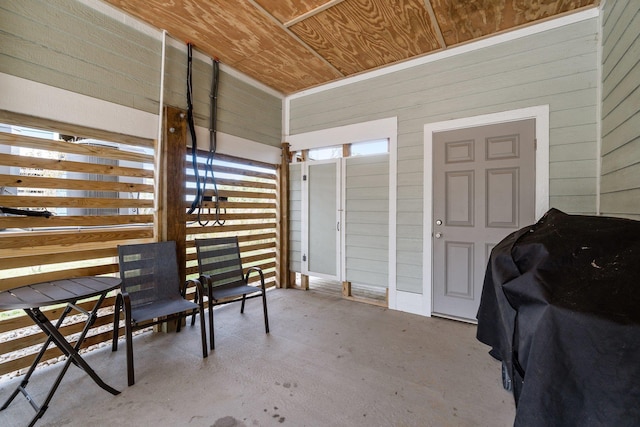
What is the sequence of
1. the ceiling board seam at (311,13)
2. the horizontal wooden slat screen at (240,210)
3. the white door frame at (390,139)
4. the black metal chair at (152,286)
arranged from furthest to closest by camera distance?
1. the white door frame at (390,139)
2. the horizontal wooden slat screen at (240,210)
3. the ceiling board seam at (311,13)
4. the black metal chair at (152,286)

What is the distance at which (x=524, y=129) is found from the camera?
283cm

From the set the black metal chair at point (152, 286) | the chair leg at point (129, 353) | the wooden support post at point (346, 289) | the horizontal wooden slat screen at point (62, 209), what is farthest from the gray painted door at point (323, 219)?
the chair leg at point (129, 353)

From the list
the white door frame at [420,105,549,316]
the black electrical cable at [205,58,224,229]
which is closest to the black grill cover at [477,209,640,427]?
the white door frame at [420,105,549,316]

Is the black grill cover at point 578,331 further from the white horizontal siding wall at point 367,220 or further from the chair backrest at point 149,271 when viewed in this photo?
the chair backrest at point 149,271

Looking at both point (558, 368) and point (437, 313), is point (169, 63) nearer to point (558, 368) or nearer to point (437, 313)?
point (558, 368)

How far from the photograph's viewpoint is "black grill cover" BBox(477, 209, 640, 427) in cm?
73

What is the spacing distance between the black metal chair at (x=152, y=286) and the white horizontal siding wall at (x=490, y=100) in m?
2.45

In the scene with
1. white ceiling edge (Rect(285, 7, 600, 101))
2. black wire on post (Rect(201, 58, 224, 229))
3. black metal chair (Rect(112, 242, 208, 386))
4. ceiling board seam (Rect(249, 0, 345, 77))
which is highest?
ceiling board seam (Rect(249, 0, 345, 77))

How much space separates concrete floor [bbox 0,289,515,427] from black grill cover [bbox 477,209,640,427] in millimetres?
981

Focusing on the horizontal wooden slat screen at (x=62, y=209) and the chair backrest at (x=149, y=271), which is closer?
the horizontal wooden slat screen at (x=62, y=209)

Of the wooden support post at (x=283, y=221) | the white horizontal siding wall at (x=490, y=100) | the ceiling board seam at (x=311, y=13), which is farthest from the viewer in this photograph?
the wooden support post at (x=283, y=221)

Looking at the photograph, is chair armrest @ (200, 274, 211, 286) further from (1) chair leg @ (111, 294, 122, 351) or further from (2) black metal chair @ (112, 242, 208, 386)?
(1) chair leg @ (111, 294, 122, 351)

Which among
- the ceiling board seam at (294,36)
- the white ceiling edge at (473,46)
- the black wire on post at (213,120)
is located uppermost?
the ceiling board seam at (294,36)

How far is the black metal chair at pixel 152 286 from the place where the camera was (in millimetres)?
2324
